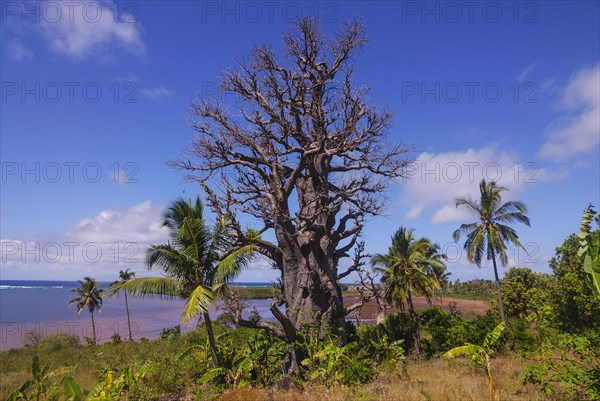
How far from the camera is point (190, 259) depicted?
38.8ft

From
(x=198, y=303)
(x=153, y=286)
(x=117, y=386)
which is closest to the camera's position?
(x=198, y=303)

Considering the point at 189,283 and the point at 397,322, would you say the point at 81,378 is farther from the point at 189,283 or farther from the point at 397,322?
the point at 397,322

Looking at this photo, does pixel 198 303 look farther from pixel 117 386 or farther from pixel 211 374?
pixel 117 386

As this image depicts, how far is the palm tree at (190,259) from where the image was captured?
1182cm

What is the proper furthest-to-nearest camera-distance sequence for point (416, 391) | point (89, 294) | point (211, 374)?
point (89, 294) → point (211, 374) → point (416, 391)

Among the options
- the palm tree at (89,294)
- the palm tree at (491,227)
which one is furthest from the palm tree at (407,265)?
the palm tree at (89,294)

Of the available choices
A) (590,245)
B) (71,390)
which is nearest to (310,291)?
(71,390)

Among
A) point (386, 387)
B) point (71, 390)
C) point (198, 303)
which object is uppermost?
point (198, 303)

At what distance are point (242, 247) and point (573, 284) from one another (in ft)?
46.6

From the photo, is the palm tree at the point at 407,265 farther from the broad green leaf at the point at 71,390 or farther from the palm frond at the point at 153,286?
the broad green leaf at the point at 71,390

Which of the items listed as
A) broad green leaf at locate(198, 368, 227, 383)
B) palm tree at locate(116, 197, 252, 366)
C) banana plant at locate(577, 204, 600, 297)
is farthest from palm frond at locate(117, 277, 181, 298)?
banana plant at locate(577, 204, 600, 297)

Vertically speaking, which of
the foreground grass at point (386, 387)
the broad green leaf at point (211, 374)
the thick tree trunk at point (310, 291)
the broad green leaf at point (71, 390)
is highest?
the thick tree trunk at point (310, 291)

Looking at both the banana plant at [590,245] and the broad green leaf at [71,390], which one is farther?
the broad green leaf at [71,390]

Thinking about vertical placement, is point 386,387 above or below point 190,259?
below
